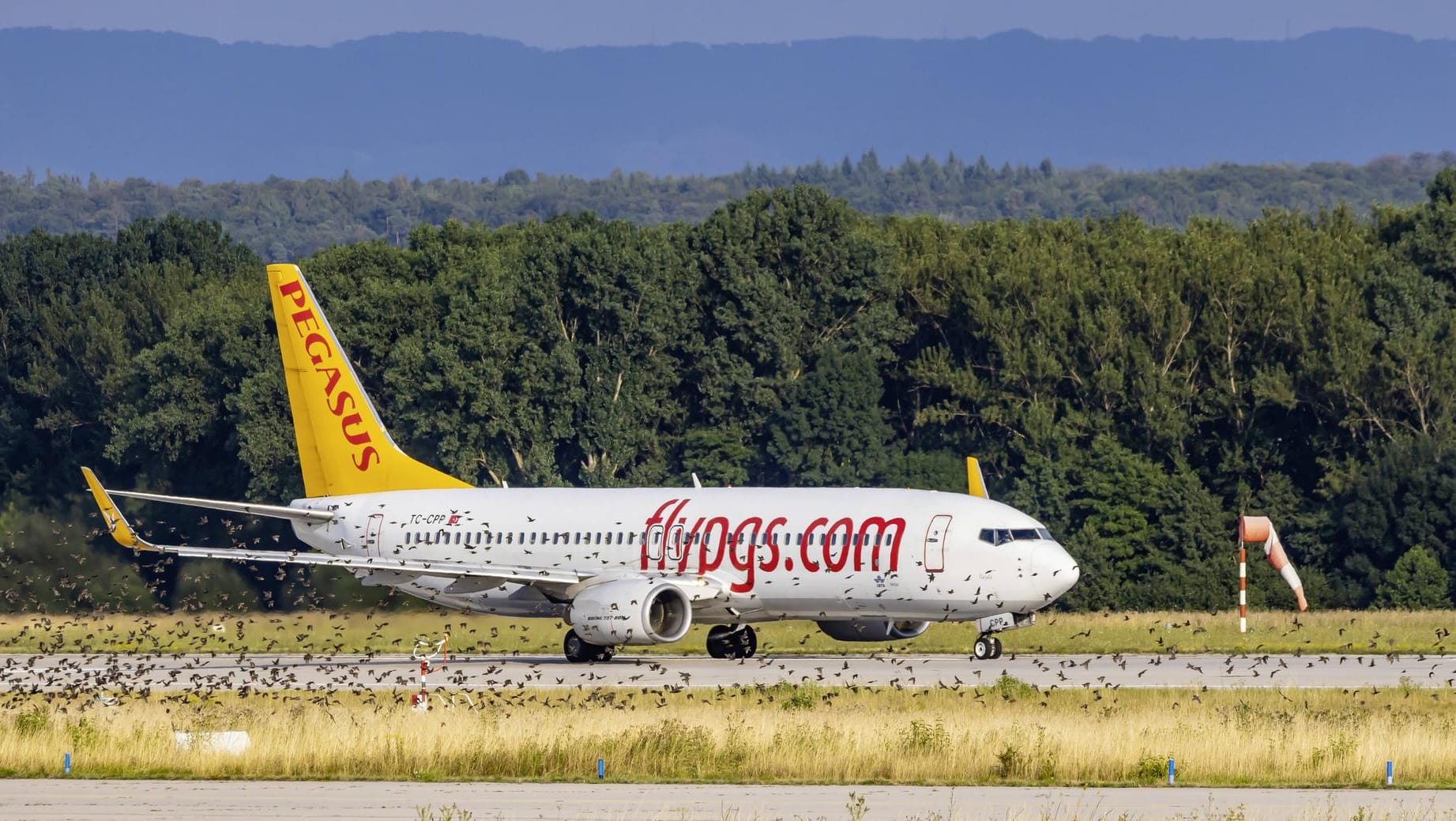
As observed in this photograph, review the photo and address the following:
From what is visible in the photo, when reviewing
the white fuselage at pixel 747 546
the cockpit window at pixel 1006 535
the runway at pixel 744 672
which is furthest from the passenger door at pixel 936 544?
the runway at pixel 744 672

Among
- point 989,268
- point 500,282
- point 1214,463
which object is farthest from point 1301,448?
point 500,282

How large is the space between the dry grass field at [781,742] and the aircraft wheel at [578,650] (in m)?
11.9

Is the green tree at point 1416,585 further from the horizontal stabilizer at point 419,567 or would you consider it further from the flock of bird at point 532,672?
the horizontal stabilizer at point 419,567

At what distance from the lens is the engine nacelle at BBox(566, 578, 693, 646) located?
1695 inches

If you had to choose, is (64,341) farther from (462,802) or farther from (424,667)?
(462,802)

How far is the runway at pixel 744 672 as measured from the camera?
122 feet

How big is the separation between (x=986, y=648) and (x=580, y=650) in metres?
8.22

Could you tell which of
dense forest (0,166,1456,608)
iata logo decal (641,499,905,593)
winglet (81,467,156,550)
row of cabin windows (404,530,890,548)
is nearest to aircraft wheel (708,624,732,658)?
iata logo decal (641,499,905,593)

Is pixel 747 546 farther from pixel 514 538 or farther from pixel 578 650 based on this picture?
pixel 514 538

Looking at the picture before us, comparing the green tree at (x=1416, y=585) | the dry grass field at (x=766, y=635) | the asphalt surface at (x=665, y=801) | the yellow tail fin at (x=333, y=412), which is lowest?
the green tree at (x=1416, y=585)

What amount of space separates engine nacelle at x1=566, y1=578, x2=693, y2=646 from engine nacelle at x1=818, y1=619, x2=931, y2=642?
10.9 feet

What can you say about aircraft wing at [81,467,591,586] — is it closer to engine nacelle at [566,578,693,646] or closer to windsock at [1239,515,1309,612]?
engine nacelle at [566,578,693,646]

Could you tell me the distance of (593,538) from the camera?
46750mm

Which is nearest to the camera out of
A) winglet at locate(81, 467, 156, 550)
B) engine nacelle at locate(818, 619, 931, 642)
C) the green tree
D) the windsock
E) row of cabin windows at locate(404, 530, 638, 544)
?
winglet at locate(81, 467, 156, 550)
